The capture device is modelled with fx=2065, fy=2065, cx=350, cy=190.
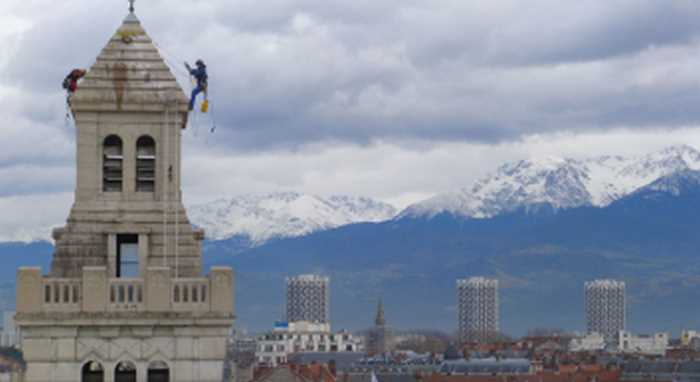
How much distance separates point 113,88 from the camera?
30.5 metres

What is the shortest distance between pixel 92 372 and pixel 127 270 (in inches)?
62.0

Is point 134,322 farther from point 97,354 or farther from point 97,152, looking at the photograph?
point 97,152

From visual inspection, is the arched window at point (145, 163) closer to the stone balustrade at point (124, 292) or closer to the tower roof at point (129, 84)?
the tower roof at point (129, 84)

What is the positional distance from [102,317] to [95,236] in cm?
121

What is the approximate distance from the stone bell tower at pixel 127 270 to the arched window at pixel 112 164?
0.02 m

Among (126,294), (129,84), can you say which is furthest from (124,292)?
(129,84)

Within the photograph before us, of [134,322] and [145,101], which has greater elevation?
[145,101]

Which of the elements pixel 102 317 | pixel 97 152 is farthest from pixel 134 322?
pixel 97 152

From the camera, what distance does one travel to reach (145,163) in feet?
100

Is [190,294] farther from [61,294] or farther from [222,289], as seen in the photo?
[61,294]

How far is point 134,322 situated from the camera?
29.9 metres

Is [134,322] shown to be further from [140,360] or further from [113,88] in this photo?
[113,88]

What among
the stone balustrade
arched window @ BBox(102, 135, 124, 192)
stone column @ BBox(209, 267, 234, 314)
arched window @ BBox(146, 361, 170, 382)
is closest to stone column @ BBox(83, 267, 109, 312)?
the stone balustrade

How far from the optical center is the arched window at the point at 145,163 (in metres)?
30.6
